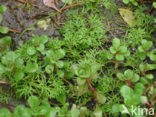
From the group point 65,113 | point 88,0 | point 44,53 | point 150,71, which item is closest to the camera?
point 65,113

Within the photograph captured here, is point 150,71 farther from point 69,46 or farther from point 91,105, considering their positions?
point 69,46

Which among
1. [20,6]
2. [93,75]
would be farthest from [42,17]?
[93,75]

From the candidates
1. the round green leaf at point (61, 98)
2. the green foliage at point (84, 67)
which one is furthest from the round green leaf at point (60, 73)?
the round green leaf at point (61, 98)

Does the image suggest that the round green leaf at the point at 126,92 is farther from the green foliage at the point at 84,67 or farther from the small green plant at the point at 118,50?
the small green plant at the point at 118,50

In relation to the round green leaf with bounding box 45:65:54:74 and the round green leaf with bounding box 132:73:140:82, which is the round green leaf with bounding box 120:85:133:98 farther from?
the round green leaf with bounding box 45:65:54:74

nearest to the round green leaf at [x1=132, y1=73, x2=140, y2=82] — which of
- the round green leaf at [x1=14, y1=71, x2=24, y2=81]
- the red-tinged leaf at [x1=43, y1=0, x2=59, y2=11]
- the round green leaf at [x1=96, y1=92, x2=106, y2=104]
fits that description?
the round green leaf at [x1=96, y1=92, x2=106, y2=104]

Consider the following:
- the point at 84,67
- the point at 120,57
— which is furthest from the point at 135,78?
the point at 84,67

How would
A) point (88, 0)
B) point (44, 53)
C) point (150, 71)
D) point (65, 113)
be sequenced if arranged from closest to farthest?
point (65, 113) → point (44, 53) → point (150, 71) → point (88, 0)

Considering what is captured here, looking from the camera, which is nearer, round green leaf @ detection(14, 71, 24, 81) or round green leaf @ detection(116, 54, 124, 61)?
round green leaf @ detection(14, 71, 24, 81)

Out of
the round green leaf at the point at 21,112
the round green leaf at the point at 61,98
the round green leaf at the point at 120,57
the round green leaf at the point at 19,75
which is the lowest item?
the round green leaf at the point at 61,98

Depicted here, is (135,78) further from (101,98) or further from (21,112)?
(21,112)

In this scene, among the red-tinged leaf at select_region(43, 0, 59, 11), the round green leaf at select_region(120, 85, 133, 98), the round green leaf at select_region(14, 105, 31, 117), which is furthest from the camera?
the red-tinged leaf at select_region(43, 0, 59, 11)
